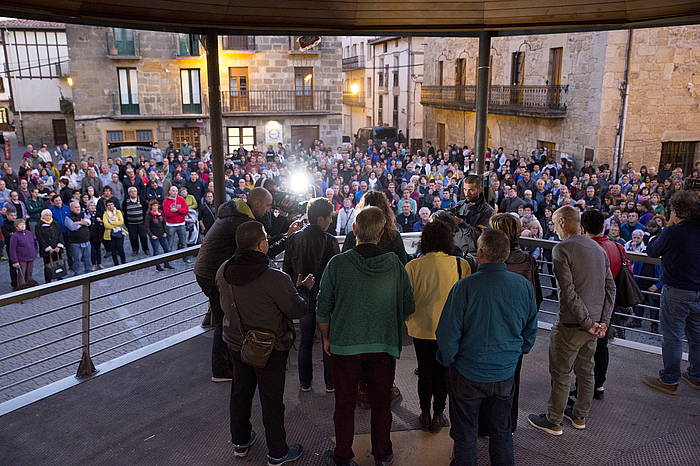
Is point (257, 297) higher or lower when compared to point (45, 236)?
higher

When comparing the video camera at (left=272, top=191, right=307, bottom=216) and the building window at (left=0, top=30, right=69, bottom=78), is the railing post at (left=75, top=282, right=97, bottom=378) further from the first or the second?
the building window at (left=0, top=30, right=69, bottom=78)

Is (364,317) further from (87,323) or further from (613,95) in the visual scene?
(613,95)

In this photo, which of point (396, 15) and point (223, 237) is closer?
point (223, 237)

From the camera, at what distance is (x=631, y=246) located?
8867mm

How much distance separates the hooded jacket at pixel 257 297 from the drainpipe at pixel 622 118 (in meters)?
16.9

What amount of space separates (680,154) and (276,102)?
63.1 feet

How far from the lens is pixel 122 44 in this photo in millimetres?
27531

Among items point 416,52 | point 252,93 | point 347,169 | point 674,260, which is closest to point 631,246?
point 674,260

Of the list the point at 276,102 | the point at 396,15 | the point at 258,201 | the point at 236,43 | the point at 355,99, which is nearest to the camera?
the point at 258,201

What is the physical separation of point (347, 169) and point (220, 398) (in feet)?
46.4

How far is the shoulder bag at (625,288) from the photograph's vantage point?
4.18 m

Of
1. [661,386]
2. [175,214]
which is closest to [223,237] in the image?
[661,386]

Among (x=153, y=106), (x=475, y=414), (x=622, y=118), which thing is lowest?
(x=475, y=414)

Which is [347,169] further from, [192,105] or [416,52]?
[416,52]
